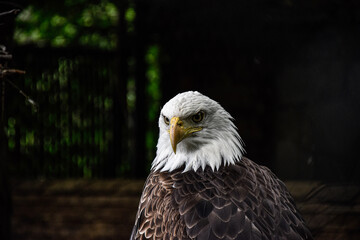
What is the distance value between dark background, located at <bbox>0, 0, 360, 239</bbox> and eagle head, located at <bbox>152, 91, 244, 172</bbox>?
127 centimetres

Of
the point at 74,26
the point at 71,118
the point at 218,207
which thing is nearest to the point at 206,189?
the point at 218,207

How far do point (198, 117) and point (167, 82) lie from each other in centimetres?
204

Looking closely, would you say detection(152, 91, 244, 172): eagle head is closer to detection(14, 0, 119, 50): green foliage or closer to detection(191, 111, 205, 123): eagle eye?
detection(191, 111, 205, 123): eagle eye

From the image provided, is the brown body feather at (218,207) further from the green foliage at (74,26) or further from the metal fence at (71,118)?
the green foliage at (74,26)

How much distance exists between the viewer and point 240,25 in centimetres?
344

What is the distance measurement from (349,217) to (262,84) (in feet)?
5.78

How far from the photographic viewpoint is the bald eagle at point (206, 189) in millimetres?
1557

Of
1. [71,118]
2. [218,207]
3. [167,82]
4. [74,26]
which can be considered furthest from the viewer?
[74,26]

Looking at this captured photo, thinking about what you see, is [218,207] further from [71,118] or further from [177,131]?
[71,118]

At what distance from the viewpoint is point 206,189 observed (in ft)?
5.43

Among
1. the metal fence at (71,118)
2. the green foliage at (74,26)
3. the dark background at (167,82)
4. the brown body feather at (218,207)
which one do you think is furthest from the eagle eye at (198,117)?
the green foliage at (74,26)

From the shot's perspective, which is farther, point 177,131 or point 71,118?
point 71,118

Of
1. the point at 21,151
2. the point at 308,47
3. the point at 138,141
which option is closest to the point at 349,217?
the point at 308,47

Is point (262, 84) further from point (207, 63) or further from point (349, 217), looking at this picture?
point (349, 217)
